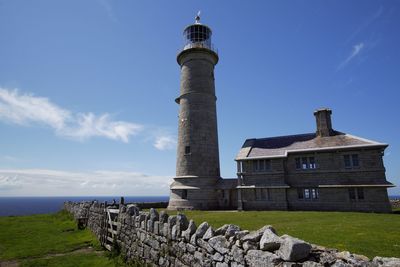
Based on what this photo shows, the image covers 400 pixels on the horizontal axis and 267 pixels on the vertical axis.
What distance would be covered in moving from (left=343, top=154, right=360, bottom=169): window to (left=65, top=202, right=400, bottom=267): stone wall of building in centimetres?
2122

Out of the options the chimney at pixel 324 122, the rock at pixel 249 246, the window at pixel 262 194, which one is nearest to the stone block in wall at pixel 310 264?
the rock at pixel 249 246

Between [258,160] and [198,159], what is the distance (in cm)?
667

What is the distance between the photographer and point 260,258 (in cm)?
461

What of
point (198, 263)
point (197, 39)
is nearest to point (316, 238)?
point (198, 263)

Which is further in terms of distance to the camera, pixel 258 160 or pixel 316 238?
pixel 258 160

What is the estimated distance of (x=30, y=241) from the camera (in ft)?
46.6

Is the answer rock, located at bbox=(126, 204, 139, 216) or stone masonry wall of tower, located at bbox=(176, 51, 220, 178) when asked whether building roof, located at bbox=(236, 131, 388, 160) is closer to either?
stone masonry wall of tower, located at bbox=(176, 51, 220, 178)

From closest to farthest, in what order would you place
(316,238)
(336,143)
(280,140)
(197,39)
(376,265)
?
1. (376,265)
2. (316,238)
3. (336,143)
4. (280,140)
5. (197,39)

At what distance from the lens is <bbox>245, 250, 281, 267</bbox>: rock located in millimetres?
4401

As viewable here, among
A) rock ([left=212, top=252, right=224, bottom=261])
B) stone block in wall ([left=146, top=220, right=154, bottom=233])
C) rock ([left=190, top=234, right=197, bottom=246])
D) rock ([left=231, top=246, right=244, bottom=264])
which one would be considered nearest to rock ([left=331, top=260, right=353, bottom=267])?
rock ([left=231, top=246, right=244, bottom=264])

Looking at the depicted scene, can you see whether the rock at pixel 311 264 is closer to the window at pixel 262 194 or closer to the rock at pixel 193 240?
the rock at pixel 193 240

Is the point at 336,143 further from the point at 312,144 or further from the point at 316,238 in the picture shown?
the point at 316,238

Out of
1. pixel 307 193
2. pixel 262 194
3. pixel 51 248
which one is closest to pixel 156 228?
pixel 51 248

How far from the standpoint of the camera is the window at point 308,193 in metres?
25.2
